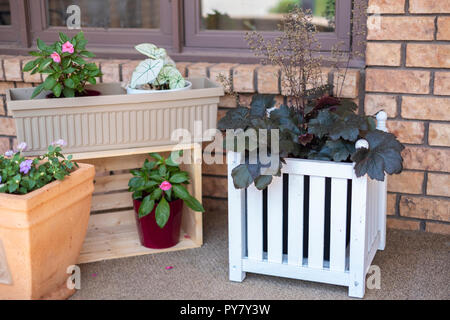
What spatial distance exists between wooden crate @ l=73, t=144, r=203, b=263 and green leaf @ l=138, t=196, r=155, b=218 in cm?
18

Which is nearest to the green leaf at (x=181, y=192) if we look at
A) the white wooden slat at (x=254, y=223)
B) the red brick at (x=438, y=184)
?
the white wooden slat at (x=254, y=223)

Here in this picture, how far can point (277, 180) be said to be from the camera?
2.06 meters

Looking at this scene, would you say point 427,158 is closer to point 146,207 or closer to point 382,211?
point 382,211

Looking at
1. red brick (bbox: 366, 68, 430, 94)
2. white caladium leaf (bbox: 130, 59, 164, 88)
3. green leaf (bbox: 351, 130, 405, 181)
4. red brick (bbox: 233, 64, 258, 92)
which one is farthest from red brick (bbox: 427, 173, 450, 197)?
white caladium leaf (bbox: 130, 59, 164, 88)

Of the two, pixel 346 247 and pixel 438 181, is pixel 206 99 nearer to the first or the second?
pixel 346 247

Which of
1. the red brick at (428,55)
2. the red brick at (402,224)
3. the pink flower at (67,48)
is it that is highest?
the pink flower at (67,48)

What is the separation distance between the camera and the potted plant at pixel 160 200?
2.34 metres

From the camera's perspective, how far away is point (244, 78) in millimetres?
2602

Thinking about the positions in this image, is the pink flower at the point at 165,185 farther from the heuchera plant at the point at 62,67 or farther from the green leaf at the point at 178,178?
the heuchera plant at the point at 62,67

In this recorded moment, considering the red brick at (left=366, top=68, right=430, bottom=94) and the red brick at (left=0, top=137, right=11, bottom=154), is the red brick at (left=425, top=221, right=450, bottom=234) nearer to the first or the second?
the red brick at (left=366, top=68, right=430, bottom=94)

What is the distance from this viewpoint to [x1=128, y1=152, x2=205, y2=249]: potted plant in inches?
92.0

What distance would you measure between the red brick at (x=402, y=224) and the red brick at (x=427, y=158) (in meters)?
0.24

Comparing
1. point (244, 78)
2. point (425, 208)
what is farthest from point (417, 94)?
point (244, 78)
